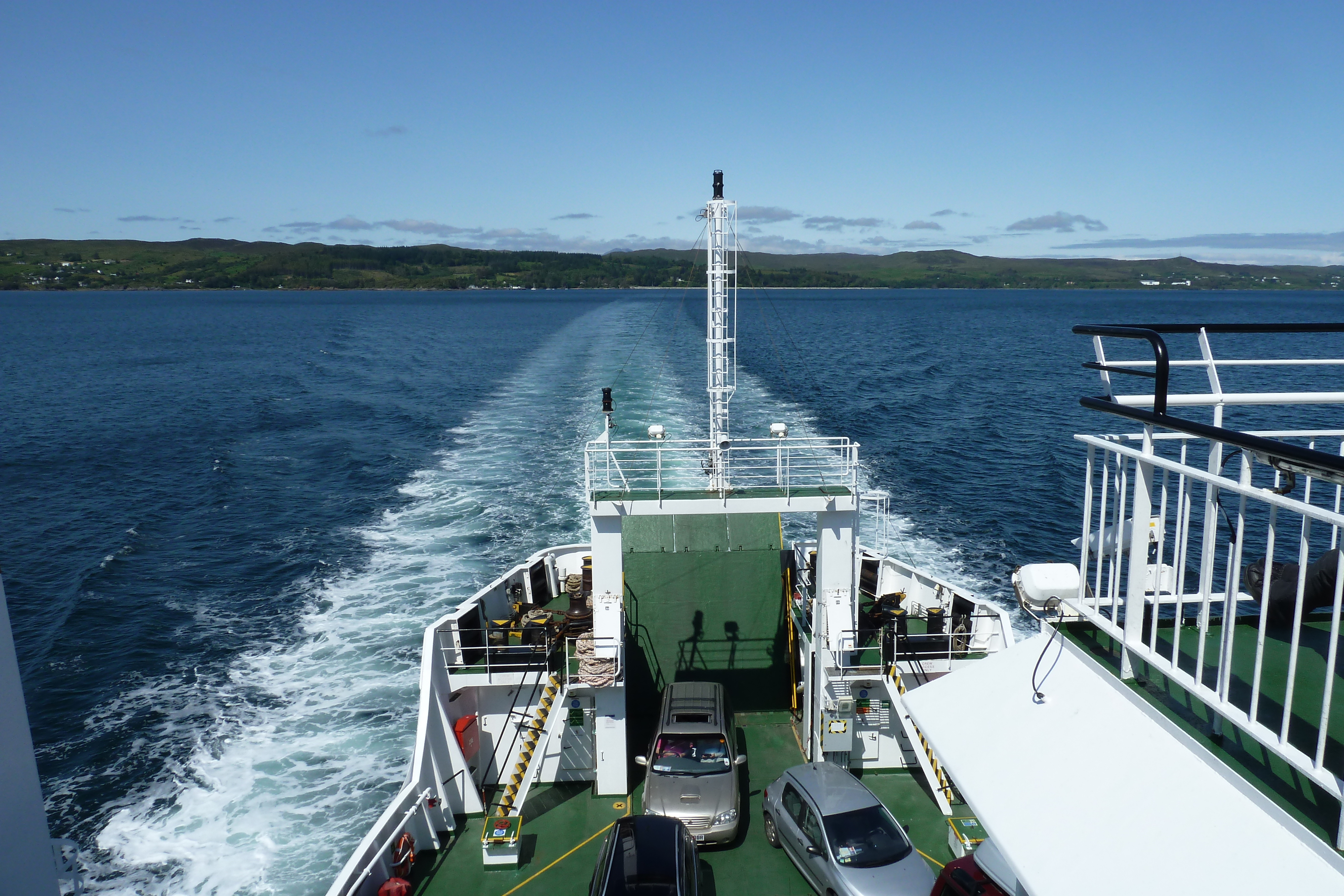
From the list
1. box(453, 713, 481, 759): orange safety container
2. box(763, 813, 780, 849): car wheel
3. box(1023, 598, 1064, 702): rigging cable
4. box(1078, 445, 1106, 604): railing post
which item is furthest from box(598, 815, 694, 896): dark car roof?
box(1078, 445, 1106, 604): railing post

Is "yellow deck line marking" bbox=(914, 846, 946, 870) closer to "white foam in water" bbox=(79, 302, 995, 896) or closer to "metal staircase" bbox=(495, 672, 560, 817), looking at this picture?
"metal staircase" bbox=(495, 672, 560, 817)

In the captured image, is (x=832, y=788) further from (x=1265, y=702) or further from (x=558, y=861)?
(x=1265, y=702)

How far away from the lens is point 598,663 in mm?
11148

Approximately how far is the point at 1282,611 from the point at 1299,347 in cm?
9668

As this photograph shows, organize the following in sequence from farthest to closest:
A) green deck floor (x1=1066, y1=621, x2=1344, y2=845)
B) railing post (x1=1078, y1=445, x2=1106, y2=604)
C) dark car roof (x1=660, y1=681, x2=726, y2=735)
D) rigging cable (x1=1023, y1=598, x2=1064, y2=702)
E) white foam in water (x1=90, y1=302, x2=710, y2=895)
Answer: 1. white foam in water (x1=90, y1=302, x2=710, y2=895)
2. dark car roof (x1=660, y1=681, x2=726, y2=735)
3. railing post (x1=1078, y1=445, x2=1106, y2=604)
4. rigging cable (x1=1023, y1=598, x2=1064, y2=702)
5. green deck floor (x1=1066, y1=621, x2=1344, y2=845)

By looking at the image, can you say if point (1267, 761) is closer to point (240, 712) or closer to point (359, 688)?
point (359, 688)

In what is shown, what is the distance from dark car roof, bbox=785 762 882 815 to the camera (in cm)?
981

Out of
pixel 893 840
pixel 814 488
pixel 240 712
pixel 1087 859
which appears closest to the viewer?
pixel 1087 859

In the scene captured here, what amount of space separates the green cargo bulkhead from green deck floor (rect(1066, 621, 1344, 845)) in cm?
852

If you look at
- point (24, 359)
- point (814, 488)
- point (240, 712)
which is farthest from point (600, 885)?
point (24, 359)

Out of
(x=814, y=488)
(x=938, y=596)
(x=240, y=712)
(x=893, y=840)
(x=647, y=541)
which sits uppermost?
(x=814, y=488)

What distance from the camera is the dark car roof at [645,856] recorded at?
867cm

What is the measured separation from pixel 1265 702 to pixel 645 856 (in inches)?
263

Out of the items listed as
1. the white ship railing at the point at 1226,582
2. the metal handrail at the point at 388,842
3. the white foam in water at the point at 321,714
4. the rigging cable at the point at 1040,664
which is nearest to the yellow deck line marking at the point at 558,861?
the metal handrail at the point at 388,842
